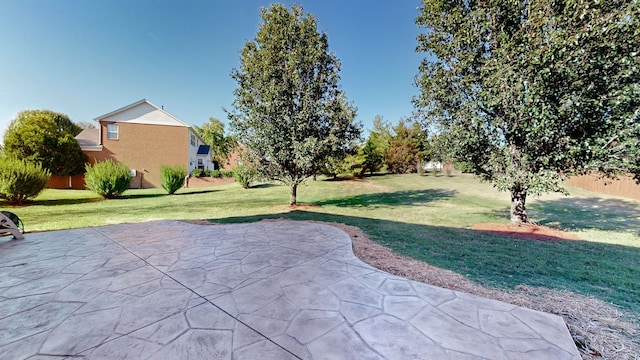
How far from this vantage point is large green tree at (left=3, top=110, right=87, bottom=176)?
1543 cm

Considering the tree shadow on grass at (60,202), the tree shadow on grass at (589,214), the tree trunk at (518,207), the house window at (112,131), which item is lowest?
the tree shadow on grass at (589,214)

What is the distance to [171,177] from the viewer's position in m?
15.3

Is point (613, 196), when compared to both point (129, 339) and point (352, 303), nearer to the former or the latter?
point (352, 303)

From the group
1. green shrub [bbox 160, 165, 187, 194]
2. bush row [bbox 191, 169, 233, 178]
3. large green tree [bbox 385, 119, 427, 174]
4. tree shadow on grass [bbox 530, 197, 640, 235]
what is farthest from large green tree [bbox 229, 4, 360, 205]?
large green tree [bbox 385, 119, 427, 174]

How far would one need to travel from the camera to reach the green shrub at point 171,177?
599 inches

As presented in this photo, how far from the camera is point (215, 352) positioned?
1.83 m

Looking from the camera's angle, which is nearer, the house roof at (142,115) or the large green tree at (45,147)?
the large green tree at (45,147)

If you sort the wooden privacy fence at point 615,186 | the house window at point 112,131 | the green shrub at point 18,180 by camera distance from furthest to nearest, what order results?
the house window at point 112,131
the wooden privacy fence at point 615,186
the green shrub at point 18,180

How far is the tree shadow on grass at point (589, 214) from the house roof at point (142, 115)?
84.4 feet

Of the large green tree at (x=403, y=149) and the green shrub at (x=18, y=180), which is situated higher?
the large green tree at (x=403, y=149)

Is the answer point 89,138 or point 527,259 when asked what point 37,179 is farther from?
point 527,259

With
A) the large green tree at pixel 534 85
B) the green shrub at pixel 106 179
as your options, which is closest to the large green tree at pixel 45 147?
the green shrub at pixel 106 179

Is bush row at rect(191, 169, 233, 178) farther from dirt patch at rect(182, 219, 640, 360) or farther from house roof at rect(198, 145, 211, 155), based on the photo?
dirt patch at rect(182, 219, 640, 360)

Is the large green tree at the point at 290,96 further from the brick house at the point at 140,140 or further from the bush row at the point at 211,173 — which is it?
the brick house at the point at 140,140
